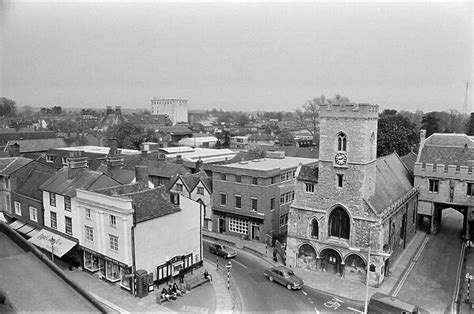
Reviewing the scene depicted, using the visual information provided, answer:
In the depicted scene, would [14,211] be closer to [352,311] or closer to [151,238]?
[151,238]

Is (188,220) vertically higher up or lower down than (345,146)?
lower down

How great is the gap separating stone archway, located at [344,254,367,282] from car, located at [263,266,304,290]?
11.4ft

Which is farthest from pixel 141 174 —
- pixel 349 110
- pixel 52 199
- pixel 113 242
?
pixel 349 110

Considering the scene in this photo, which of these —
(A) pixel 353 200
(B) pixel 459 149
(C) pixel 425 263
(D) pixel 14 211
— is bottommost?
(C) pixel 425 263

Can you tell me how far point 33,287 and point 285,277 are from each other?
23.8 metres

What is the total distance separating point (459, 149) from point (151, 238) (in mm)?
30688

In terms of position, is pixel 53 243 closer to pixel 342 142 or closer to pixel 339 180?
pixel 339 180

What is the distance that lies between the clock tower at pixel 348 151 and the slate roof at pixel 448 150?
14370 mm

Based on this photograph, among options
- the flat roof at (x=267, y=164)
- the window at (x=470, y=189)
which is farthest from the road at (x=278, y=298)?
the window at (x=470, y=189)

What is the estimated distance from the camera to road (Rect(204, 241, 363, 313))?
23328 mm

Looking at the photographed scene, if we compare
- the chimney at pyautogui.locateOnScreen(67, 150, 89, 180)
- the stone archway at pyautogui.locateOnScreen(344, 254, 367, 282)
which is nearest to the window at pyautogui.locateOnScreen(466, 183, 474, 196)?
the stone archway at pyautogui.locateOnScreen(344, 254, 367, 282)

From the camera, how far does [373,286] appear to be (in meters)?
26.1

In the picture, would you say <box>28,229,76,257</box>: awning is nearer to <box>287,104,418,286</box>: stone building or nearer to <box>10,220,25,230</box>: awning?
<box>10,220,25,230</box>: awning

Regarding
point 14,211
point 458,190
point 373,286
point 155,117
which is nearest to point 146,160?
point 14,211
